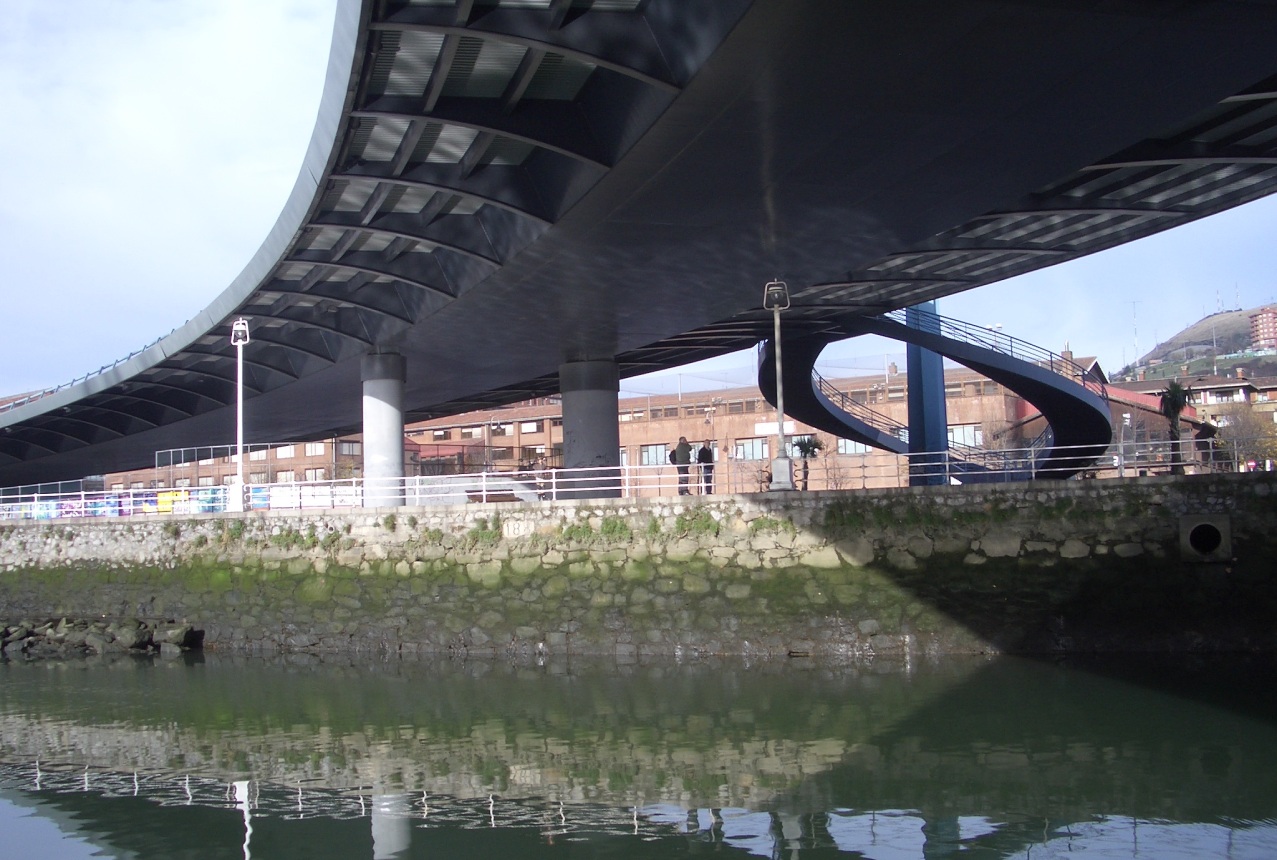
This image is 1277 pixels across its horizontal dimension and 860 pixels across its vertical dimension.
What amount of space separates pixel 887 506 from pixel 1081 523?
3.28 m

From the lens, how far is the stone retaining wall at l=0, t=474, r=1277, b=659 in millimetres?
19531

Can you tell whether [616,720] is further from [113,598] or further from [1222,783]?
[113,598]

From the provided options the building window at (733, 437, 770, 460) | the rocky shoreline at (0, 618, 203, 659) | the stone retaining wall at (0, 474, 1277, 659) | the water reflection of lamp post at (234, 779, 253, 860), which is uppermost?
A: the building window at (733, 437, 770, 460)

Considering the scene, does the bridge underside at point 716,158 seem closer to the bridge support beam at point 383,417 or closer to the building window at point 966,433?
the bridge support beam at point 383,417

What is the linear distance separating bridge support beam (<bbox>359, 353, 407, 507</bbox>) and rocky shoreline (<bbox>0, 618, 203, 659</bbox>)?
572cm

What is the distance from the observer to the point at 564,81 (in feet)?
50.7

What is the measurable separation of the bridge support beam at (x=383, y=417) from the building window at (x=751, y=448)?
1519 inches

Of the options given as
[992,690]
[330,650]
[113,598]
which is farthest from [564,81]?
[113,598]

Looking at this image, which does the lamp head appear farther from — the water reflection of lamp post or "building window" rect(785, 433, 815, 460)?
"building window" rect(785, 433, 815, 460)

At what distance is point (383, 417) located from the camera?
30.0m

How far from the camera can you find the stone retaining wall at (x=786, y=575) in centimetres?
1953

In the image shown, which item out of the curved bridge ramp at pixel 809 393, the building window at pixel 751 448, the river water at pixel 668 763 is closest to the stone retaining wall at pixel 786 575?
the river water at pixel 668 763

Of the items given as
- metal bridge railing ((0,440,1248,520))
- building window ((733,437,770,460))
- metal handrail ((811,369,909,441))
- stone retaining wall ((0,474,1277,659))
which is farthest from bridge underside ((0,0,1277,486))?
building window ((733,437,770,460))

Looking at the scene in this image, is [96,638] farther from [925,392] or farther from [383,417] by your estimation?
[925,392]
